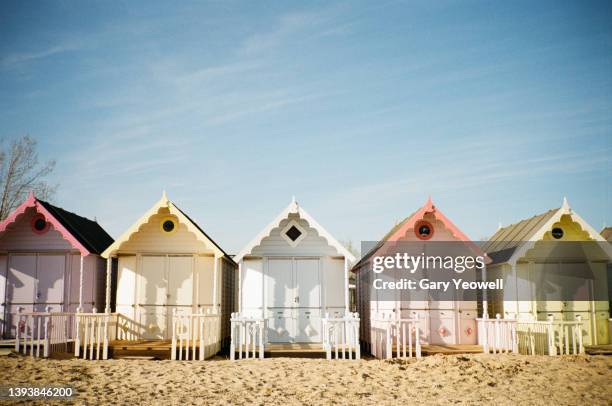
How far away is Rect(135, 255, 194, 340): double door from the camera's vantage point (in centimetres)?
1897

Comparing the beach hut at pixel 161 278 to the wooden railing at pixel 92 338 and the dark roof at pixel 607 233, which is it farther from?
the dark roof at pixel 607 233

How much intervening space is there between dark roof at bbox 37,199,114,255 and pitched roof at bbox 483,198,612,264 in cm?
1385

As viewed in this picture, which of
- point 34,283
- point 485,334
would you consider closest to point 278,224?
point 485,334

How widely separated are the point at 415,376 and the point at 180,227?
9291 mm

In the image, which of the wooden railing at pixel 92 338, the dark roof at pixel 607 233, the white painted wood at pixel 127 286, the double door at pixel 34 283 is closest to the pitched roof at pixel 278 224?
the white painted wood at pixel 127 286

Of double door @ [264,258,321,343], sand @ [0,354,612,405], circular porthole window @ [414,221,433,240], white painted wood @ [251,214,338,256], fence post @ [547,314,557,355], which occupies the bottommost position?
sand @ [0,354,612,405]

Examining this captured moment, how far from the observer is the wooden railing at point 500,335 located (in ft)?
55.4

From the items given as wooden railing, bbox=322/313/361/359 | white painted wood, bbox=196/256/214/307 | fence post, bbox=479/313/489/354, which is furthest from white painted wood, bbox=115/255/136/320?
fence post, bbox=479/313/489/354

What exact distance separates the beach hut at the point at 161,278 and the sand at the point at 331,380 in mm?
3458

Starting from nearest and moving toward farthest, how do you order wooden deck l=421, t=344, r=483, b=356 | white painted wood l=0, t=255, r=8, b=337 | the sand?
the sand < wooden deck l=421, t=344, r=483, b=356 < white painted wood l=0, t=255, r=8, b=337

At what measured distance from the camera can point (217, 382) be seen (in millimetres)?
12953

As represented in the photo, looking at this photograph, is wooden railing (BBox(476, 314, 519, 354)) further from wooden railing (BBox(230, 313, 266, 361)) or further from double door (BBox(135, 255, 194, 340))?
double door (BBox(135, 255, 194, 340))

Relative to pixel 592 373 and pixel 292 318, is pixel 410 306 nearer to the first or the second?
pixel 292 318

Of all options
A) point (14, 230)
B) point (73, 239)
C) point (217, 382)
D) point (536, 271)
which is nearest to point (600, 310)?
point (536, 271)
